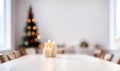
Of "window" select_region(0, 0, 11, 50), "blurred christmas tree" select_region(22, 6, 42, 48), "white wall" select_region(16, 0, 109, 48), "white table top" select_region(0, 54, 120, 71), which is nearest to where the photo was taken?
"white table top" select_region(0, 54, 120, 71)

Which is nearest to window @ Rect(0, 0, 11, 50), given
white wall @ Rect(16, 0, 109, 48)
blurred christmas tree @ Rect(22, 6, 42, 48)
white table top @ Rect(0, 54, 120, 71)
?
blurred christmas tree @ Rect(22, 6, 42, 48)

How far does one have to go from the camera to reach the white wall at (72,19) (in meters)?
7.38

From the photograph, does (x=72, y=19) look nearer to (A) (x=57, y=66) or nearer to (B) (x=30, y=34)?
(B) (x=30, y=34)

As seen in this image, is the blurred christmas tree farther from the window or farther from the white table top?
the white table top

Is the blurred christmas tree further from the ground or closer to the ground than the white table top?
further from the ground

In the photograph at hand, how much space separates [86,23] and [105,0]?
1082 mm

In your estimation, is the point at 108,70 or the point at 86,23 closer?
the point at 108,70

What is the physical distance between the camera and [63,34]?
7.41 meters

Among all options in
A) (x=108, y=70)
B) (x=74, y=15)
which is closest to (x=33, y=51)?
(x=74, y=15)

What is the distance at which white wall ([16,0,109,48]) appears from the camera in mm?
7375

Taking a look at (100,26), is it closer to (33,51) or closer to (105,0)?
(105,0)

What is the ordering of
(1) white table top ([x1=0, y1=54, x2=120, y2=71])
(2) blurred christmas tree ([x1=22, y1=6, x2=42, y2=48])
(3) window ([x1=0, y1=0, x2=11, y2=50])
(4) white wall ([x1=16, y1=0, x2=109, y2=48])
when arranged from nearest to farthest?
(1) white table top ([x1=0, y1=54, x2=120, y2=71])
(3) window ([x1=0, y1=0, x2=11, y2=50])
(2) blurred christmas tree ([x1=22, y1=6, x2=42, y2=48])
(4) white wall ([x1=16, y1=0, x2=109, y2=48])

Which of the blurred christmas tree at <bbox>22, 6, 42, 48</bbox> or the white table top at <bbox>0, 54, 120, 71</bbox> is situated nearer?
the white table top at <bbox>0, 54, 120, 71</bbox>

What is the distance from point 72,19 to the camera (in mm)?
7434
